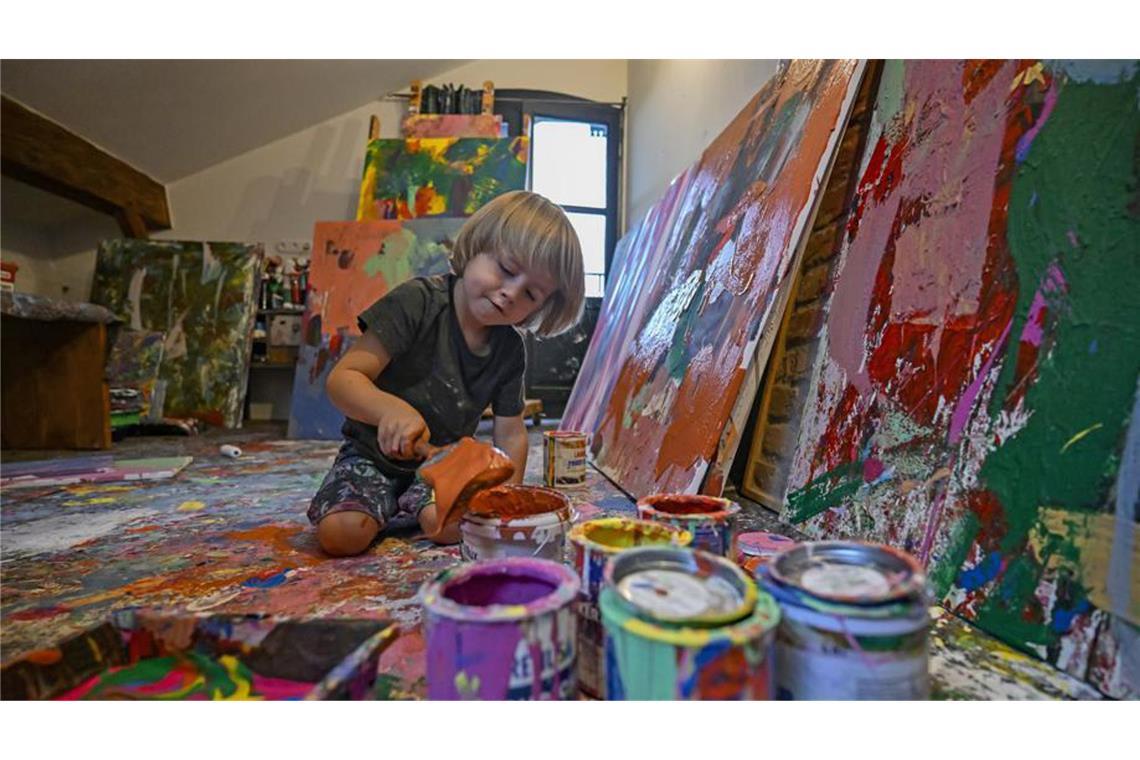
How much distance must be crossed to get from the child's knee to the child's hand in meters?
0.20

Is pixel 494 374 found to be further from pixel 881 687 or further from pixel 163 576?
pixel 881 687

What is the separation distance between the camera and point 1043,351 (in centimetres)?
78

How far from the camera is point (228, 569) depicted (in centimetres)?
110

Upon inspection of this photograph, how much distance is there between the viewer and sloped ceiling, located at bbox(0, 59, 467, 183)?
109 inches

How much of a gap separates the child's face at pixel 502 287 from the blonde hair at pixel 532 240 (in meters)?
0.02

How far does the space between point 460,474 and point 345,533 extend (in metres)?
0.37

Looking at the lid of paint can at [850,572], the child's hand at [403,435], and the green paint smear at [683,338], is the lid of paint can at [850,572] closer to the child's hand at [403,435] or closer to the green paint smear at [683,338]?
the child's hand at [403,435]

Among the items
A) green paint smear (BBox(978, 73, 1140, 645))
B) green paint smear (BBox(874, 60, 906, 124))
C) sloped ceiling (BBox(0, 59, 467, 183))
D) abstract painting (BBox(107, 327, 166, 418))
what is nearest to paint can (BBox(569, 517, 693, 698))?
green paint smear (BBox(978, 73, 1140, 645))

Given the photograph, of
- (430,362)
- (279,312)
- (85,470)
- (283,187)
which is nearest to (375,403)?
(430,362)

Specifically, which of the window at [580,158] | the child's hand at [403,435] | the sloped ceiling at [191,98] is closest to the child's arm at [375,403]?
the child's hand at [403,435]

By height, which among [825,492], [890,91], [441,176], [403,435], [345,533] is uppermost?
[441,176]

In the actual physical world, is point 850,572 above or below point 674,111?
below

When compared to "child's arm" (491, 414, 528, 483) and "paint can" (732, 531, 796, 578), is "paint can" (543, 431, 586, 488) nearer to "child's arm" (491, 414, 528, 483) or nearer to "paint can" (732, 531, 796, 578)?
"child's arm" (491, 414, 528, 483)

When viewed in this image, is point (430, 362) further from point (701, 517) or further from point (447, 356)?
point (701, 517)
